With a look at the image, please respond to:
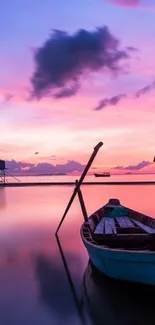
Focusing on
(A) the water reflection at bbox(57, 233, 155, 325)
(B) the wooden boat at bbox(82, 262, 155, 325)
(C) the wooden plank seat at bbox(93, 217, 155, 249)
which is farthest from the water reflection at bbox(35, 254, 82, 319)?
(C) the wooden plank seat at bbox(93, 217, 155, 249)

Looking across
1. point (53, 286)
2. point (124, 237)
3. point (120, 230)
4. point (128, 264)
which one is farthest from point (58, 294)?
point (120, 230)

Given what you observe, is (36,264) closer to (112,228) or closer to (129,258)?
(112,228)

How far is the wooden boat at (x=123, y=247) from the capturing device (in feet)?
30.3

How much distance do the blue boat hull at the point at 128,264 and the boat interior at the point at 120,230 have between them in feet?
1.54

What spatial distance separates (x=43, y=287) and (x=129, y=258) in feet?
11.5

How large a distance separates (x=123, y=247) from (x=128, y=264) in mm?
2321

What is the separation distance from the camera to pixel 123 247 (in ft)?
38.7

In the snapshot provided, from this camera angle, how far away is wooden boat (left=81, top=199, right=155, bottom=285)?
364 inches

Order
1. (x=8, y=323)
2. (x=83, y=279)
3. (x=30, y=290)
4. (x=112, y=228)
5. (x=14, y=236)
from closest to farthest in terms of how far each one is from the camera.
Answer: (x=8, y=323) < (x=30, y=290) < (x=83, y=279) < (x=112, y=228) < (x=14, y=236)

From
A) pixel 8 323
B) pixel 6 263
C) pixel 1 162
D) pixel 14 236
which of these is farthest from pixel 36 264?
pixel 1 162

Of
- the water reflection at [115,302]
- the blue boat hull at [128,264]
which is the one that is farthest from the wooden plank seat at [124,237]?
the water reflection at [115,302]

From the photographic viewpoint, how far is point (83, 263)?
48.2 ft

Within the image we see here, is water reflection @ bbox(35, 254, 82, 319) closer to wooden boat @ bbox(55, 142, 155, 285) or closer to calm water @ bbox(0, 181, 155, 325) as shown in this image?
calm water @ bbox(0, 181, 155, 325)

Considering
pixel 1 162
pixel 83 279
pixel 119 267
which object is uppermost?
pixel 1 162
